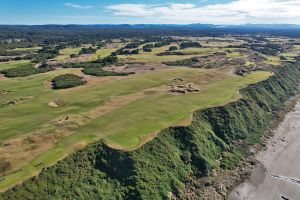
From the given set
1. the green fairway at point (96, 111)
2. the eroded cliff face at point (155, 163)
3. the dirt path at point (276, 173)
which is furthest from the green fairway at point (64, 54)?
the dirt path at point (276, 173)

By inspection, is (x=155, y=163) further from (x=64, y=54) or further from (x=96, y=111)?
(x=64, y=54)

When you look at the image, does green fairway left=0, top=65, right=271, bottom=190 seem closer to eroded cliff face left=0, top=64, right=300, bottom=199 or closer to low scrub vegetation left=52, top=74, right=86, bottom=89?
eroded cliff face left=0, top=64, right=300, bottom=199

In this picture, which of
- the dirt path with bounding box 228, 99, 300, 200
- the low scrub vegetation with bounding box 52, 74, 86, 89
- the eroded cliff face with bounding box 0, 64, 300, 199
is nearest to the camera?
the eroded cliff face with bounding box 0, 64, 300, 199

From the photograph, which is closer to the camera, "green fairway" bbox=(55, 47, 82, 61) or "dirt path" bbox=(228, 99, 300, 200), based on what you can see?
"dirt path" bbox=(228, 99, 300, 200)

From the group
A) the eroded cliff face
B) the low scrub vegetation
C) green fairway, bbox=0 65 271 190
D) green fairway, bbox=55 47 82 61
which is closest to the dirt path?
the eroded cliff face

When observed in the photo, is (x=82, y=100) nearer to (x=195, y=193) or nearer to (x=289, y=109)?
(x=195, y=193)

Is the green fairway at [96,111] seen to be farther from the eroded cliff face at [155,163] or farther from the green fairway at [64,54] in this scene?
the green fairway at [64,54]

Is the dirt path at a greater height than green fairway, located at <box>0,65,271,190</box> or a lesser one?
lesser
